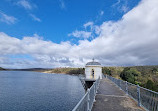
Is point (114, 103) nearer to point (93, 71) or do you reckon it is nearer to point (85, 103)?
point (85, 103)

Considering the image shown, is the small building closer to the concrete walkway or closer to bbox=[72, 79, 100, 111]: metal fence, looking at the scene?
the concrete walkway

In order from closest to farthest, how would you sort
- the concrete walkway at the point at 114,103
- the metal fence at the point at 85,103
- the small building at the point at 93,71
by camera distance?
1. the metal fence at the point at 85,103
2. the concrete walkway at the point at 114,103
3. the small building at the point at 93,71

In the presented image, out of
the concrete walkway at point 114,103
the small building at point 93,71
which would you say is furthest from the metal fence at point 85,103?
the small building at point 93,71

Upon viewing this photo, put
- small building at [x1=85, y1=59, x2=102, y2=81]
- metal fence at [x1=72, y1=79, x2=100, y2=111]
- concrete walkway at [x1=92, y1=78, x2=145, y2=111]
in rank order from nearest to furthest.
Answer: metal fence at [x1=72, y1=79, x2=100, y2=111], concrete walkway at [x1=92, y1=78, x2=145, y2=111], small building at [x1=85, y1=59, x2=102, y2=81]

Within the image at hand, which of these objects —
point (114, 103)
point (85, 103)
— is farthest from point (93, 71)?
point (85, 103)

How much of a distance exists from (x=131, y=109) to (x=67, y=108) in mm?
14899

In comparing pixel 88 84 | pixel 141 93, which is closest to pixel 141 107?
pixel 141 93

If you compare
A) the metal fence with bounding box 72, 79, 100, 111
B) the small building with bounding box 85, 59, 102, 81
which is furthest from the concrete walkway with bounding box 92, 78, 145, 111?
the small building with bounding box 85, 59, 102, 81

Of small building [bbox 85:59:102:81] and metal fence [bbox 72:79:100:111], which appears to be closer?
metal fence [bbox 72:79:100:111]

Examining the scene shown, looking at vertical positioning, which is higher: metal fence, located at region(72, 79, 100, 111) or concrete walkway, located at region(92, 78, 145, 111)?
metal fence, located at region(72, 79, 100, 111)

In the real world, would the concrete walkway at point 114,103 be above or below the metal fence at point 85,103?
below

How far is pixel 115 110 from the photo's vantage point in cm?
595

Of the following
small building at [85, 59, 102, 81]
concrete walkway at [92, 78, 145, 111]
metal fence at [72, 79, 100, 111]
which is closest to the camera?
metal fence at [72, 79, 100, 111]

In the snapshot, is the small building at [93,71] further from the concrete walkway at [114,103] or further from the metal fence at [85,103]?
the metal fence at [85,103]
